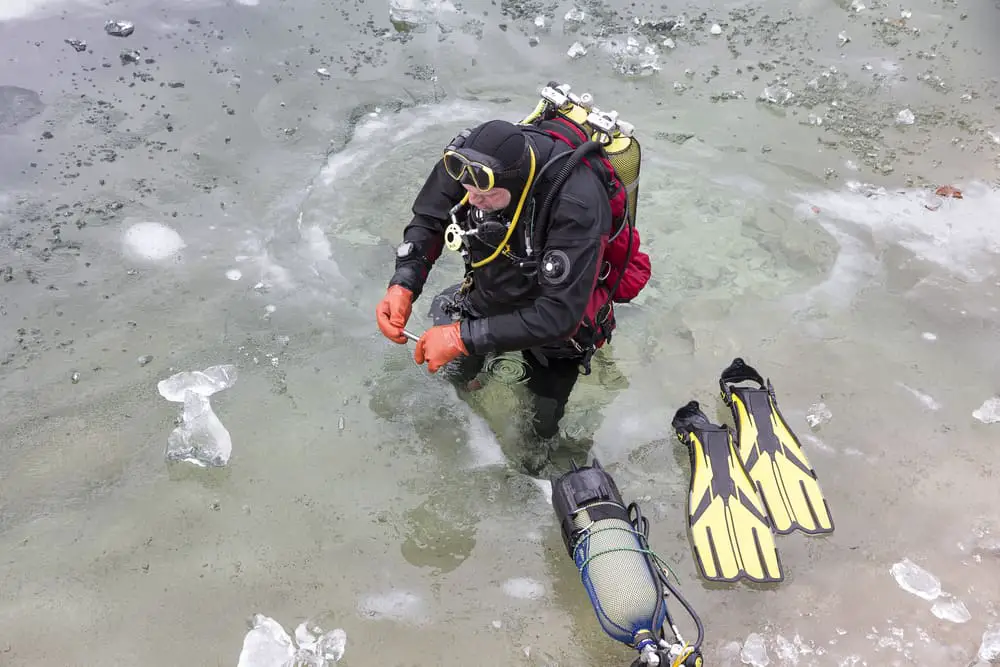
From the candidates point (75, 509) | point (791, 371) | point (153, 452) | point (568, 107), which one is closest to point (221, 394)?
point (153, 452)

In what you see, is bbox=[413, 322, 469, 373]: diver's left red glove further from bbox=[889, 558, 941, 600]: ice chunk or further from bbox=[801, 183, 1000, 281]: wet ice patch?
bbox=[801, 183, 1000, 281]: wet ice patch

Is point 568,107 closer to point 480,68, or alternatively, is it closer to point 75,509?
point 75,509

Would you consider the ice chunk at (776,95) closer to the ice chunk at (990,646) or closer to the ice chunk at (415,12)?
the ice chunk at (415,12)

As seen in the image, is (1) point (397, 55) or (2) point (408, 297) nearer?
(2) point (408, 297)

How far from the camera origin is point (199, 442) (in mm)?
3641

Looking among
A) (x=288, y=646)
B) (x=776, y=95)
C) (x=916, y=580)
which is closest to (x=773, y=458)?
(x=916, y=580)

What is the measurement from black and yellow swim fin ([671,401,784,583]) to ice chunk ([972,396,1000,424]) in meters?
1.68

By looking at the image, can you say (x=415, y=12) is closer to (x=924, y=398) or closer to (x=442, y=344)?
(x=442, y=344)

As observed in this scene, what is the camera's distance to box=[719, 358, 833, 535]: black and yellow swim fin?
361 centimetres

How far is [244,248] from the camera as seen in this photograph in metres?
4.89

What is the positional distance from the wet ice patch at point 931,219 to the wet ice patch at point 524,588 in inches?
161

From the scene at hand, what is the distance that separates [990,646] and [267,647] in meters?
3.45

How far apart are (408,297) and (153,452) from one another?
67.4 inches

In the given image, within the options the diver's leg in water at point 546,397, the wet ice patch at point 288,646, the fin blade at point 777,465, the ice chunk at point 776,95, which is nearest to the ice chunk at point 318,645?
the wet ice patch at point 288,646
